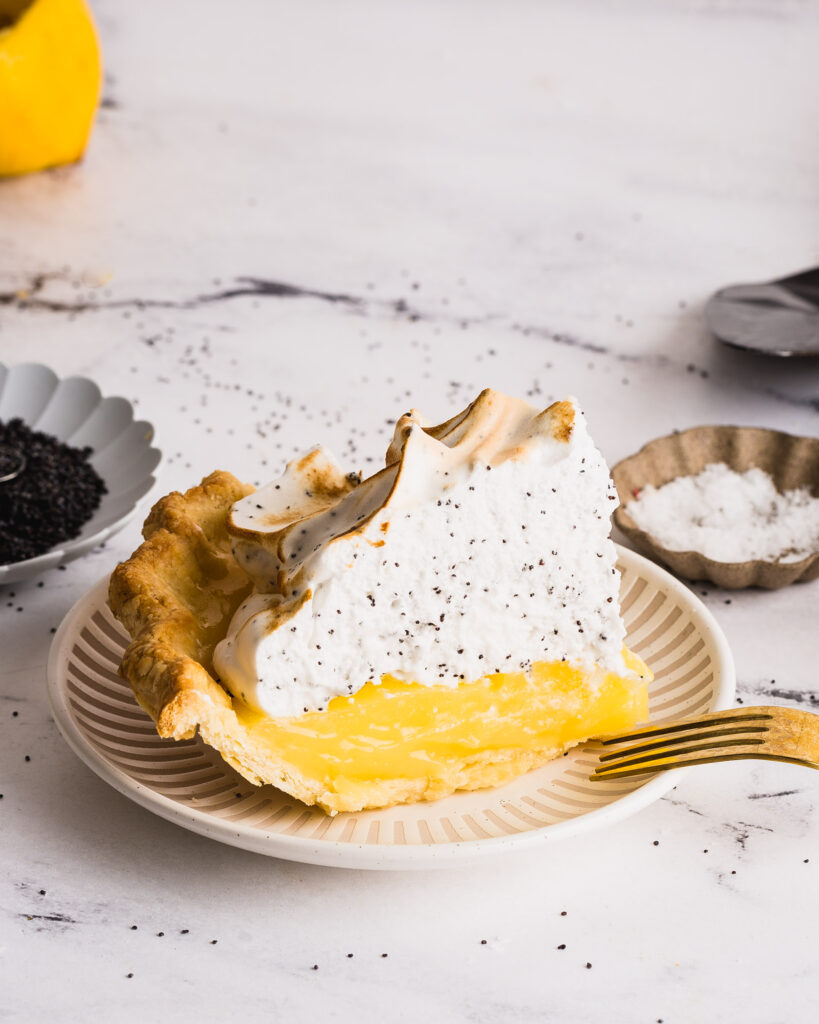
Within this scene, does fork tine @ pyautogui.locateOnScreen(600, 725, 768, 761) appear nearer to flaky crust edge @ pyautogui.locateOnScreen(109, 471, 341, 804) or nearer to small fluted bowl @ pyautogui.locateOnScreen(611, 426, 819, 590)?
flaky crust edge @ pyautogui.locateOnScreen(109, 471, 341, 804)

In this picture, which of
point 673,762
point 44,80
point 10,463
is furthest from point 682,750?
point 44,80

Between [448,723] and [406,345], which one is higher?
[448,723]

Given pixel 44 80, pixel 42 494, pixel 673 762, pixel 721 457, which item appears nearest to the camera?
pixel 673 762

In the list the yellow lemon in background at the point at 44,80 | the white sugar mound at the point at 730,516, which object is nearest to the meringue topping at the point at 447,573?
the white sugar mound at the point at 730,516

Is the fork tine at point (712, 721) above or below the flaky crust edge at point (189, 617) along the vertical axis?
below

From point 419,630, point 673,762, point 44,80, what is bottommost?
point 673,762

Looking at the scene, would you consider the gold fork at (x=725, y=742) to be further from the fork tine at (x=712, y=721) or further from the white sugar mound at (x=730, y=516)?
the white sugar mound at (x=730, y=516)

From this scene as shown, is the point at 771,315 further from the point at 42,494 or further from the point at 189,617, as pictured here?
Answer: the point at 189,617

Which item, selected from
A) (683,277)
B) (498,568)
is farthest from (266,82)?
(498,568)
